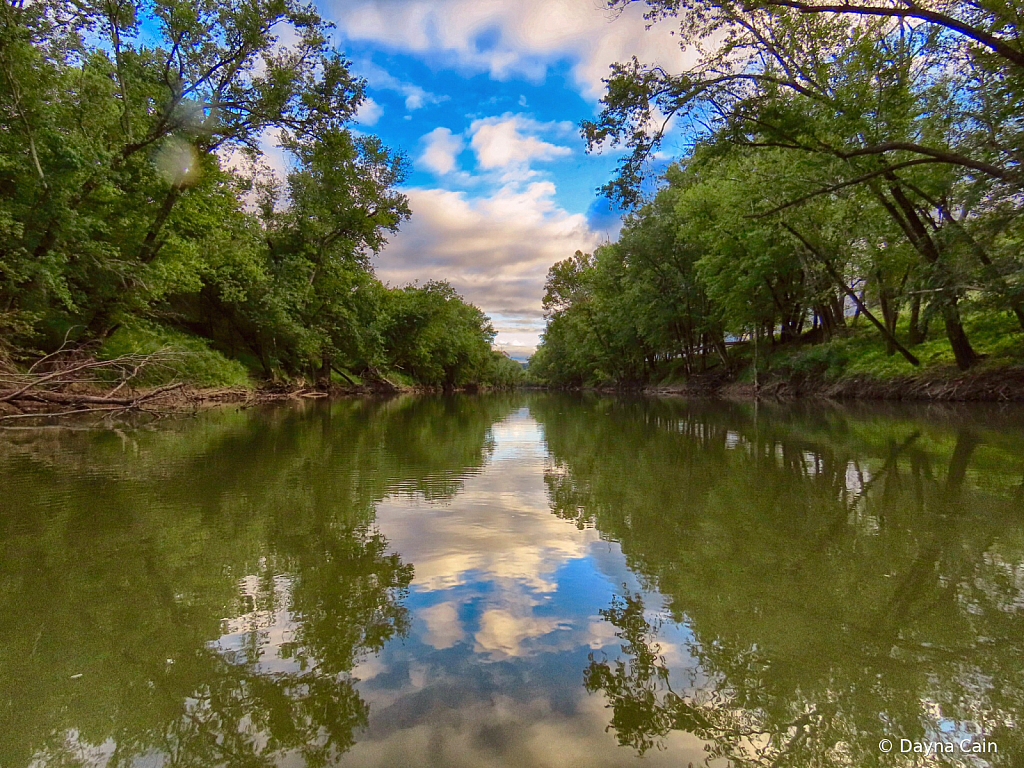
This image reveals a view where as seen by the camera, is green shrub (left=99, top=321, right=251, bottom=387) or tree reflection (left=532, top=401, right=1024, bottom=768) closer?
tree reflection (left=532, top=401, right=1024, bottom=768)

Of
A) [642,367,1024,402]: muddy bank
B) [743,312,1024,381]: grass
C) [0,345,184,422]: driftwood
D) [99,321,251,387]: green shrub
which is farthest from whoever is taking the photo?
[743,312,1024,381]: grass

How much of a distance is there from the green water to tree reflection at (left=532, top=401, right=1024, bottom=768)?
15 millimetres

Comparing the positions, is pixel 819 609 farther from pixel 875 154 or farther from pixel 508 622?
pixel 875 154

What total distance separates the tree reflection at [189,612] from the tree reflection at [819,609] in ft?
3.71

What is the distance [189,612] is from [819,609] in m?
3.04

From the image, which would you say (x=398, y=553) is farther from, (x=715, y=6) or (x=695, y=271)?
(x=695, y=271)

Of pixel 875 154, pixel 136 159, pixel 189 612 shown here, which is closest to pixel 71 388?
pixel 136 159

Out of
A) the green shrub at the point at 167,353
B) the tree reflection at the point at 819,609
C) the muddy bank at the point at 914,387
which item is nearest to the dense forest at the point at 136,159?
the green shrub at the point at 167,353

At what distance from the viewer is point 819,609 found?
254 centimetres

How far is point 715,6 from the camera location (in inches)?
417

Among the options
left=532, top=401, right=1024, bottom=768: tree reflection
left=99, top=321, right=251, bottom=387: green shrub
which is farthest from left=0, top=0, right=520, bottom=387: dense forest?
left=532, top=401, right=1024, bottom=768: tree reflection

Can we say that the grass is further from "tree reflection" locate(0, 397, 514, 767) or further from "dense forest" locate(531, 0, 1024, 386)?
"tree reflection" locate(0, 397, 514, 767)

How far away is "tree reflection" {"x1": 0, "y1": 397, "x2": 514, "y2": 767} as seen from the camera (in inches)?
66.5

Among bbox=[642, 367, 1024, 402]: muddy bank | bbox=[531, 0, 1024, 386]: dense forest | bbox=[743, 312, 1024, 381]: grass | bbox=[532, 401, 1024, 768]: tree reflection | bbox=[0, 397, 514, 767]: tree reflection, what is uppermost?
bbox=[531, 0, 1024, 386]: dense forest
